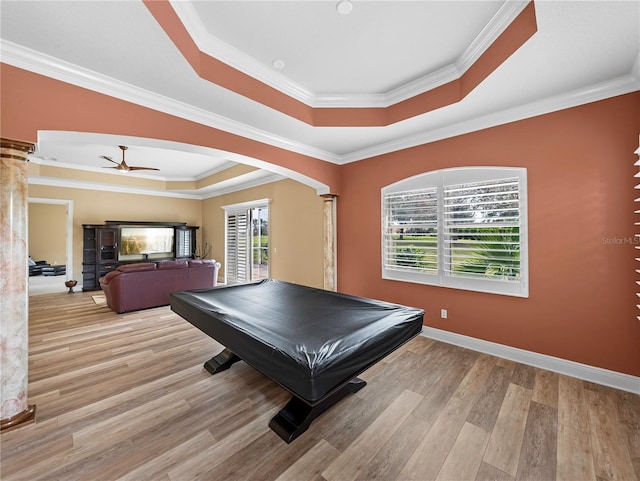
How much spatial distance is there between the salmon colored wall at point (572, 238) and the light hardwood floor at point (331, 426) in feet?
1.30

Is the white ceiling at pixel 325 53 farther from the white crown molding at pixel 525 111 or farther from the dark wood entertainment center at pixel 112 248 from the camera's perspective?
the dark wood entertainment center at pixel 112 248

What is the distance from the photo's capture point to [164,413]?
2020 mm

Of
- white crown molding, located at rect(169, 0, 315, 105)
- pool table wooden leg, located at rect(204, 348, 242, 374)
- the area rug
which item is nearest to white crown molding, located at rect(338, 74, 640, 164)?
white crown molding, located at rect(169, 0, 315, 105)

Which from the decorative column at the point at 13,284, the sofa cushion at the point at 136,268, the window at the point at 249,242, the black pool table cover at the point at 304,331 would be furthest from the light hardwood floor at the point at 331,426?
the window at the point at 249,242

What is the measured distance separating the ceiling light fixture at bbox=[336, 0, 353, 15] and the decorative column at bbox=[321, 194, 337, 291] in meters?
2.73

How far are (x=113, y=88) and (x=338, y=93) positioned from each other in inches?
87.9

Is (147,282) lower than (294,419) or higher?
higher

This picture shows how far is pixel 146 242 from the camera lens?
7434 mm

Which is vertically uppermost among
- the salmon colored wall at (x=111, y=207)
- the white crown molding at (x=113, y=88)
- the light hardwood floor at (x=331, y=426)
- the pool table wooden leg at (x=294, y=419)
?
the white crown molding at (x=113, y=88)

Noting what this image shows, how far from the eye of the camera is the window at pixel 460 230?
2.81 meters

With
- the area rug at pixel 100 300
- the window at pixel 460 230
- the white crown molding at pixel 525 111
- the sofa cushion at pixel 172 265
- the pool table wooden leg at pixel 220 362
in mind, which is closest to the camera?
the white crown molding at pixel 525 111

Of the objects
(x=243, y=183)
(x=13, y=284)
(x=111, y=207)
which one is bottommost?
(x=13, y=284)

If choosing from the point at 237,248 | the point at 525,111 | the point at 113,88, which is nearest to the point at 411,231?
the point at 525,111

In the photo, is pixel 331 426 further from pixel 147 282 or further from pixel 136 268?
pixel 136 268
